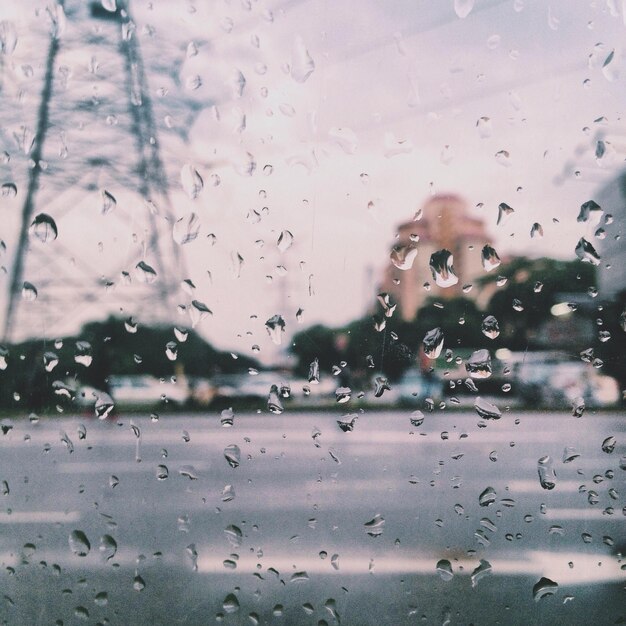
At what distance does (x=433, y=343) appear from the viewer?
1.24 meters

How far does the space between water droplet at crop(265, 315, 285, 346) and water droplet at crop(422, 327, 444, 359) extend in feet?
1.06

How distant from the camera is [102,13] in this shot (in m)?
1.28

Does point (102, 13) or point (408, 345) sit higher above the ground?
point (102, 13)

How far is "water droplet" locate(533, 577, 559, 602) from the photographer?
126cm

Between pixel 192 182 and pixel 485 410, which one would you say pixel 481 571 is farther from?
pixel 192 182

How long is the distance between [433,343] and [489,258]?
0.78 ft

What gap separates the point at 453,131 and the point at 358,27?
326 mm

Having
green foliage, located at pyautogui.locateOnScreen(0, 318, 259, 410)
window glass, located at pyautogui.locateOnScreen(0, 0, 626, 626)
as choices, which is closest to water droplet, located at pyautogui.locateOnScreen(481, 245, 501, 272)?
window glass, located at pyautogui.locateOnScreen(0, 0, 626, 626)

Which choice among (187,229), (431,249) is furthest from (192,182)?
(431,249)

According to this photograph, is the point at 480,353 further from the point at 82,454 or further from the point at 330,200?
the point at 82,454

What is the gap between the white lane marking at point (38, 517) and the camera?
1300mm

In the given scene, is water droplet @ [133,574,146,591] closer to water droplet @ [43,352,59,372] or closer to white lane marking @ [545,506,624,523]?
water droplet @ [43,352,59,372]

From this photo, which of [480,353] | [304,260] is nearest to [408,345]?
[480,353]

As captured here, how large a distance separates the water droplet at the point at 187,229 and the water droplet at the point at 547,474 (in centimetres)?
96
